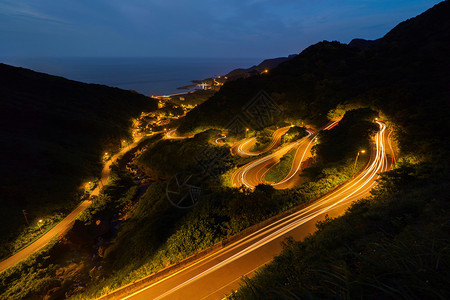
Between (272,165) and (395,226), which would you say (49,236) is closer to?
(272,165)

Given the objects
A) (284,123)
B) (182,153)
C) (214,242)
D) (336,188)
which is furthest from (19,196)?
(284,123)

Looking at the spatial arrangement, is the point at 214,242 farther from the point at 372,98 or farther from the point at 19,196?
the point at 372,98

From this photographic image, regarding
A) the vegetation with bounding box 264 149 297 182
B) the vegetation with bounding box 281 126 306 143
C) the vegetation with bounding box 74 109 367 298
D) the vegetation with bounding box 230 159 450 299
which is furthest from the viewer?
the vegetation with bounding box 281 126 306 143

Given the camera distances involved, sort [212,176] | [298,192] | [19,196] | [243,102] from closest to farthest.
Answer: [298,192], [19,196], [212,176], [243,102]

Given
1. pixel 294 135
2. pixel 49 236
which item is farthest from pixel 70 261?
pixel 294 135

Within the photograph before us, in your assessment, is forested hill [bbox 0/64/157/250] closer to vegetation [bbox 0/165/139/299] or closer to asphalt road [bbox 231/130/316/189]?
vegetation [bbox 0/165/139/299]

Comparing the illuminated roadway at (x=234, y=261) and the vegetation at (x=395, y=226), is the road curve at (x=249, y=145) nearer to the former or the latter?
the vegetation at (x=395, y=226)

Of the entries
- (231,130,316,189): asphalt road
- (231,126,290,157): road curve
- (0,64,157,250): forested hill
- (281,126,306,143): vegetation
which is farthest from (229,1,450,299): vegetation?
(0,64,157,250): forested hill
